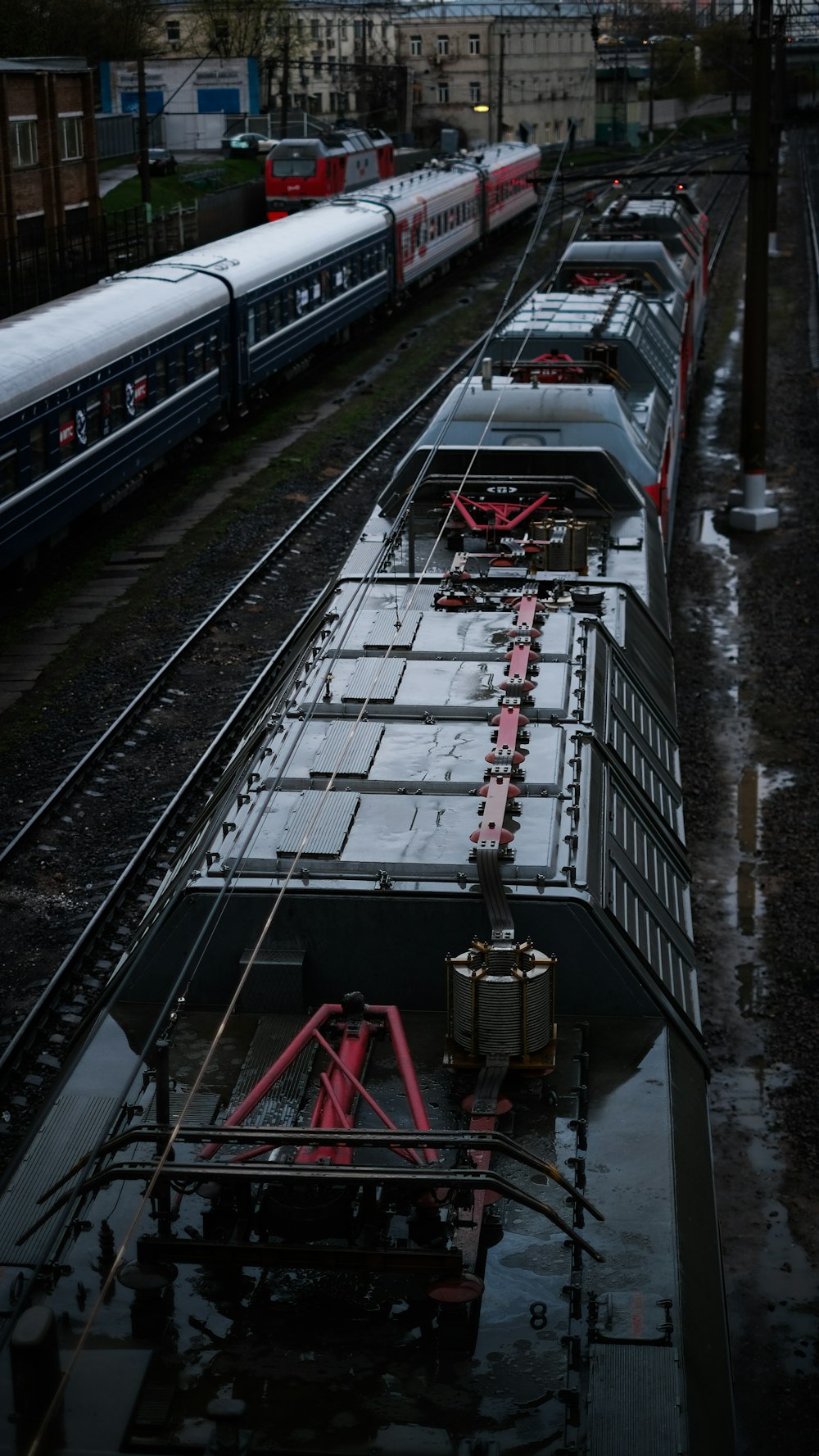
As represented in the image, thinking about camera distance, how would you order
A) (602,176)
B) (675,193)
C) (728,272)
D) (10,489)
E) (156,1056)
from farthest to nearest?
(728,272) → (675,193) → (602,176) → (10,489) → (156,1056)

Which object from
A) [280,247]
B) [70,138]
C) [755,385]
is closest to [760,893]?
[755,385]

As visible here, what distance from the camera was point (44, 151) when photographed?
42.8m

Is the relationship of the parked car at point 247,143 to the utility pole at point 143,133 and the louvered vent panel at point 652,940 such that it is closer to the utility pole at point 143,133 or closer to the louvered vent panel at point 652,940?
the utility pole at point 143,133

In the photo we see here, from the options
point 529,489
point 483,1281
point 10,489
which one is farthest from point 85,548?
point 483,1281

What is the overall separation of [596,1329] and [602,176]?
855 inches

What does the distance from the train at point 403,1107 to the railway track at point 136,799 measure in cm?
74

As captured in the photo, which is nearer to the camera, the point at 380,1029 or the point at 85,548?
the point at 380,1029

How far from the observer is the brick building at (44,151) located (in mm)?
40219

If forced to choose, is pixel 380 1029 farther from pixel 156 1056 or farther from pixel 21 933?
pixel 21 933

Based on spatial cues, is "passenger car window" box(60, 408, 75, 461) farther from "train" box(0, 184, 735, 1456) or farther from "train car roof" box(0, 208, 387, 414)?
"train" box(0, 184, 735, 1456)

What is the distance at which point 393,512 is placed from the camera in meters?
15.6

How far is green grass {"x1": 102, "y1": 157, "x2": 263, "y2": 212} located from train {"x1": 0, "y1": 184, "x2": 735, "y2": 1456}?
52522mm

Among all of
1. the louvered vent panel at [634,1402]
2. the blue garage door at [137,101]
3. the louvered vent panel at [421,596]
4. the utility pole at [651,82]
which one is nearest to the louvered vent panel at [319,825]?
the louvered vent panel at [634,1402]

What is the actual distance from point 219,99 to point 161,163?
15492 millimetres
